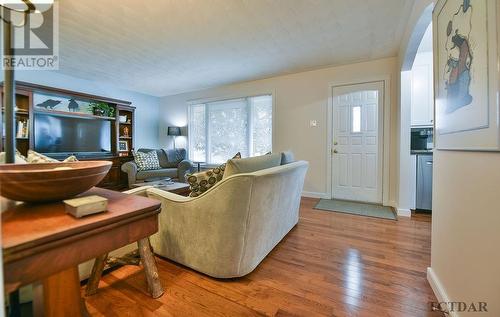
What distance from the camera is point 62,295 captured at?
93 centimetres

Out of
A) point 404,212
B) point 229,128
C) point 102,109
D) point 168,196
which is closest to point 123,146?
point 102,109

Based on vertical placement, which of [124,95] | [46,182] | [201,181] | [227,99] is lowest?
[201,181]

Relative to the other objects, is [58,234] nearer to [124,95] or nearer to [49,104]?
[49,104]

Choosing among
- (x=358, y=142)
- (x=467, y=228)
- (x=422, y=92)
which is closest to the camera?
(x=467, y=228)

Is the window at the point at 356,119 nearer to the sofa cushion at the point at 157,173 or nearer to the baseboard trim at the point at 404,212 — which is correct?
the baseboard trim at the point at 404,212

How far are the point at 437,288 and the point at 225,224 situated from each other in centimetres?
139

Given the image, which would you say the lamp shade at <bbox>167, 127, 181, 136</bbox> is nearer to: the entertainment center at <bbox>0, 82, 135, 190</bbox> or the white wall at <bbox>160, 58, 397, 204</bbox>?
the entertainment center at <bbox>0, 82, 135, 190</bbox>

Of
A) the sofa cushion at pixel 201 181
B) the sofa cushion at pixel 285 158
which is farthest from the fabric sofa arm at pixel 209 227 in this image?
the sofa cushion at pixel 285 158

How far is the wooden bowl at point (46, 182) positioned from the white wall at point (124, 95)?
13.9 feet

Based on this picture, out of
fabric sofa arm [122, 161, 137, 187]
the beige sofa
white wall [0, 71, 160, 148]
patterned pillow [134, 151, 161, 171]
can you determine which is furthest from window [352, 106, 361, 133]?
white wall [0, 71, 160, 148]

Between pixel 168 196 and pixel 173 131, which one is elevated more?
pixel 173 131

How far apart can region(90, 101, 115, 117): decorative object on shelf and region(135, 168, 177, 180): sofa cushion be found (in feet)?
4.82

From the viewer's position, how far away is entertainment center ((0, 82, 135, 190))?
3330 mm

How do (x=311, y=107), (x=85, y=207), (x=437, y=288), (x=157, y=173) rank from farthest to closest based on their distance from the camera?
(x=157, y=173) → (x=311, y=107) → (x=437, y=288) → (x=85, y=207)
